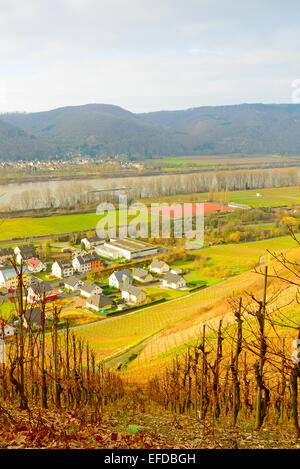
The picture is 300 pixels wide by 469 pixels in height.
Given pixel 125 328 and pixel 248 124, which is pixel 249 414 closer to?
pixel 125 328

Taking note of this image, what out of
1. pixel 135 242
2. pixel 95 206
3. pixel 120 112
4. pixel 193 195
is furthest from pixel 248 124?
pixel 135 242

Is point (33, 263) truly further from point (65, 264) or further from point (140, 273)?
point (140, 273)

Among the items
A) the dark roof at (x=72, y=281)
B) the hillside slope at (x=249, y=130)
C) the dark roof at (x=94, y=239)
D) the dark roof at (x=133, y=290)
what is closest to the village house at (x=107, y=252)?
the dark roof at (x=94, y=239)

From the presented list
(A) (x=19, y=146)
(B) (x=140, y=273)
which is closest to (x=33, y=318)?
(B) (x=140, y=273)
